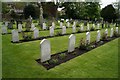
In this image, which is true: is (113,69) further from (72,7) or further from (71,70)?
(72,7)

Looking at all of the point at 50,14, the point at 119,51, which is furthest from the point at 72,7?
the point at 119,51

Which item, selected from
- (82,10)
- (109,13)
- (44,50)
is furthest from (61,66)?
(82,10)

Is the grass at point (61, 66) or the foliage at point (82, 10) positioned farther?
the foliage at point (82, 10)

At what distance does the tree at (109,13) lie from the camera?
35.4 m

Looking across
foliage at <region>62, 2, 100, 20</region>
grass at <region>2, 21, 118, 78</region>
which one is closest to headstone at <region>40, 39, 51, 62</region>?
grass at <region>2, 21, 118, 78</region>

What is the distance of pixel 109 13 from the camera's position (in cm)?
3588

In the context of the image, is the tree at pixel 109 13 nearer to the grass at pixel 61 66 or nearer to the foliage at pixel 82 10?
the foliage at pixel 82 10

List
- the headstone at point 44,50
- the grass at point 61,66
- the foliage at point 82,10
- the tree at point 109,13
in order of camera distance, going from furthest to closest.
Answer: the foliage at point 82,10, the tree at point 109,13, the headstone at point 44,50, the grass at point 61,66

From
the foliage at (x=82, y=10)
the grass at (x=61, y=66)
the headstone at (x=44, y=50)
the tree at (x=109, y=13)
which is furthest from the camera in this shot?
the foliage at (x=82, y=10)

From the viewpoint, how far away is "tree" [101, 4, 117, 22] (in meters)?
35.4

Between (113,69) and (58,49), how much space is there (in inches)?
159

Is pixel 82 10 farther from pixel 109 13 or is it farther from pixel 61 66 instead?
pixel 61 66

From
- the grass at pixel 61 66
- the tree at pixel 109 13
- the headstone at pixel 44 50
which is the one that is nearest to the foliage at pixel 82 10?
the tree at pixel 109 13

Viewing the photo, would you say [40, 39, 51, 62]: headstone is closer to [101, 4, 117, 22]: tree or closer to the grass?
the grass
